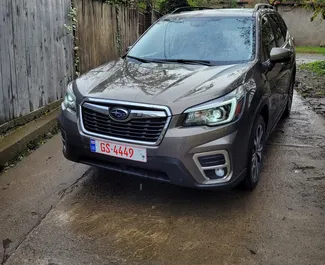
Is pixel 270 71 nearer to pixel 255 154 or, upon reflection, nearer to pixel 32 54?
pixel 255 154

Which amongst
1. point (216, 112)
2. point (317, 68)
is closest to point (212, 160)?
point (216, 112)

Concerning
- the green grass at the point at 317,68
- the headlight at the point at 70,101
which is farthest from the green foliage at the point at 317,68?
the headlight at the point at 70,101

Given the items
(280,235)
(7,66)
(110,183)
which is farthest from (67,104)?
(280,235)

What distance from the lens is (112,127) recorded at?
10.4 feet

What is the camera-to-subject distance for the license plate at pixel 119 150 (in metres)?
3.06

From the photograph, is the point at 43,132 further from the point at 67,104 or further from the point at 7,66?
the point at 67,104

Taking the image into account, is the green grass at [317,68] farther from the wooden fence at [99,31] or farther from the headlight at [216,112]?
the headlight at [216,112]

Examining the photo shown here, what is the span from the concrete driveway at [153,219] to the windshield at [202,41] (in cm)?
140

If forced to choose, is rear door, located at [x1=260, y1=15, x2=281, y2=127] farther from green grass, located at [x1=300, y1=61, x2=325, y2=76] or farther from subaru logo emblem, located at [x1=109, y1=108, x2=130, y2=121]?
green grass, located at [x1=300, y1=61, x2=325, y2=76]

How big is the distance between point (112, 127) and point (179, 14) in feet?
7.97

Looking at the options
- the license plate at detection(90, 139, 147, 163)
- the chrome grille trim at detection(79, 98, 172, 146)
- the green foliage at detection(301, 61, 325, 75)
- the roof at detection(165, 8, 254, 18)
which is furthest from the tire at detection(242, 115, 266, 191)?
the green foliage at detection(301, 61, 325, 75)

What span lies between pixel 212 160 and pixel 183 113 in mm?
454

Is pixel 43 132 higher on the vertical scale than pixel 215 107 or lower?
lower

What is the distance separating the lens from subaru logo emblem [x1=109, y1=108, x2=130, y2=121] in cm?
310
